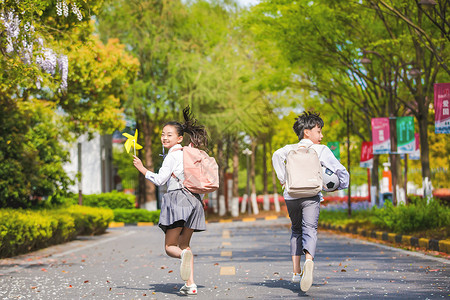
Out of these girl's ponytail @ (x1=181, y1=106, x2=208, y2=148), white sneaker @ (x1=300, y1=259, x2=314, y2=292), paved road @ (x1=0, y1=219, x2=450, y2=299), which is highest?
girl's ponytail @ (x1=181, y1=106, x2=208, y2=148)

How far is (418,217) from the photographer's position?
15.1 meters

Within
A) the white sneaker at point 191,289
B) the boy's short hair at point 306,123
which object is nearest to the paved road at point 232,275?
the white sneaker at point 191,289

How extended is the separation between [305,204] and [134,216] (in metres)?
28.1

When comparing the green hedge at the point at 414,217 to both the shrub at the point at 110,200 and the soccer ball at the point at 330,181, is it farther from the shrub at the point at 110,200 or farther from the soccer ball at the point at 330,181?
the shrub at the point at 110,200

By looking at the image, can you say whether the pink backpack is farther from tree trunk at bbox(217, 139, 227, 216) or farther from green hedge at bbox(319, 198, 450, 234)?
tree trunk at bbox(217, 139, 227, 216)

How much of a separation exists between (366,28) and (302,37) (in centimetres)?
203

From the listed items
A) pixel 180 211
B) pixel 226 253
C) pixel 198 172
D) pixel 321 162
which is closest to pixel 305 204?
pixel 321 162

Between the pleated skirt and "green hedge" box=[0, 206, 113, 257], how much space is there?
600 cm

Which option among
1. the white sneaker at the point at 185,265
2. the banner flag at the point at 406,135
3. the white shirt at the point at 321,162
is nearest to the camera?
the white sneaker at the point at 185,265

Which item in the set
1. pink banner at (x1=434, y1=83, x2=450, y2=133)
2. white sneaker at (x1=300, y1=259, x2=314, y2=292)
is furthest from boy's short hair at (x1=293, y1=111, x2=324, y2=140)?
pink banner at (x1=434, y1=83, x2=450, y2=133)

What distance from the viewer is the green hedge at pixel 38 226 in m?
12.6

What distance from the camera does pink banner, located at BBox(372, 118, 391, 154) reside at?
830 inches

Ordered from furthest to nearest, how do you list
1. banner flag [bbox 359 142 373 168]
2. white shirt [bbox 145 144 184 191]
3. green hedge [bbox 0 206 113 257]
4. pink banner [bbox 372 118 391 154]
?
banner flag [bbox 359 142 373 168], pink banner [bbox 372 118 391 154], green hedge [bbox 0 206 113 257], white shirt [bbox 145 144 184 191]

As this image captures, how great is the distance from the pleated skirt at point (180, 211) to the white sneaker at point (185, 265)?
34 cm
